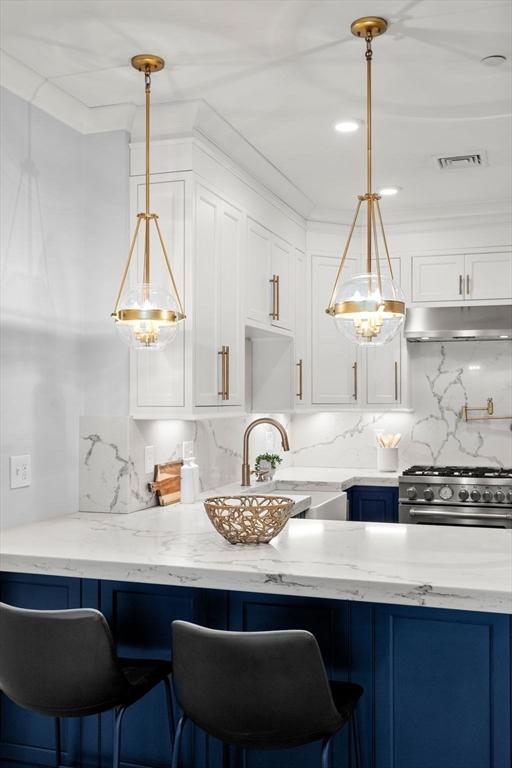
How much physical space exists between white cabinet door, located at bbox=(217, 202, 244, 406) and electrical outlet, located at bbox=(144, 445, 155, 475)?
402mm

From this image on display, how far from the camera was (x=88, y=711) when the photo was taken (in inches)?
81.0

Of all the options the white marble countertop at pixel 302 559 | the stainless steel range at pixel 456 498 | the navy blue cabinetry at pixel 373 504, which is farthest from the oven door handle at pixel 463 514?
the white marble countertop at pixel 302 559

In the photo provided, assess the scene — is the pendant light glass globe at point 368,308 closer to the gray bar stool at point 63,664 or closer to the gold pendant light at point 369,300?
the gold pendant light at point 369,300

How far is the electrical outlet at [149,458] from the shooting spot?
341cm

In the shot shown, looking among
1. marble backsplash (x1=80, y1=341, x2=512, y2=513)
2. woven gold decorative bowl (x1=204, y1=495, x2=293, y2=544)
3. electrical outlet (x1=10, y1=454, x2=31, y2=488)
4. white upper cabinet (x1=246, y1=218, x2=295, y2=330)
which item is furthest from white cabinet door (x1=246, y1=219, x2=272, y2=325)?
woven gold decorative bowl (x1=204, y1=495, x2=293, y2=544)

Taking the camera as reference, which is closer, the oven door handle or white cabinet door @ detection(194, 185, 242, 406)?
white cabinet door @ detection(194, 185, 242, 406)

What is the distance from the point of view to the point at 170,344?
329 centimetres

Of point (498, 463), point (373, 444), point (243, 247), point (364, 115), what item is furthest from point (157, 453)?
point (498, 463)

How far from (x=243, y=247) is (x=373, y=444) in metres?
2.06

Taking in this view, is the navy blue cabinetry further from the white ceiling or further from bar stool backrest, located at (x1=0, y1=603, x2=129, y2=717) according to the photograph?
bar stool backrest, located at (x1=0, y1=603, x2=129, y2=717)

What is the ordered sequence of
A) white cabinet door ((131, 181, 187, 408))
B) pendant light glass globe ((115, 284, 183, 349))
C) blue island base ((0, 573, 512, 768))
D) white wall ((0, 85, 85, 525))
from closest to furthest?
blue island base ((0, 573, 512, 768)) < pendant light glass globe ((115, 284, 183, 349)) < white wall ((0, 85, 85, 525)) < white cabinet door ((131, 181, 187, 408))

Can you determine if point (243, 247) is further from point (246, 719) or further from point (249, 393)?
point (246, 719)

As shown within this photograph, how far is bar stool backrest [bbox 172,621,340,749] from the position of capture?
1795 millimetres

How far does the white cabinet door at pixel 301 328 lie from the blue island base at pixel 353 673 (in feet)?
8.58
